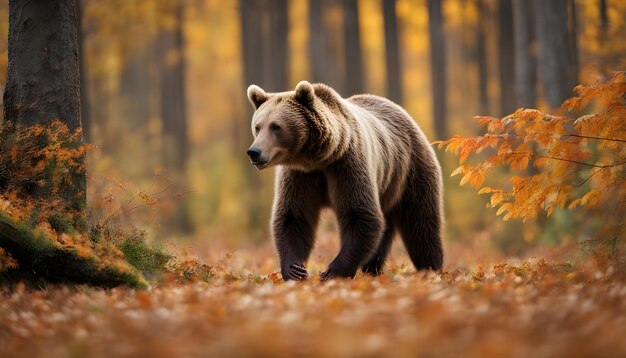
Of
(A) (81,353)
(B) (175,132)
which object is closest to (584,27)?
(B) (175,132)

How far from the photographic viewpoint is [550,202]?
6.55m

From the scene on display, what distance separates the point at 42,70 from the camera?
6449 millimetres

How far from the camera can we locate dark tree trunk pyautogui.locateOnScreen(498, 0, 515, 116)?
2317cm

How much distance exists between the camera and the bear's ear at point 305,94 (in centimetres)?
652

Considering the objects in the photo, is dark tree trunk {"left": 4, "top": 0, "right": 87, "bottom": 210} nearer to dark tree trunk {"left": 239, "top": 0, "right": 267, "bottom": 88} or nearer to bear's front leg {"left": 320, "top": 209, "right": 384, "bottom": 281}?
bear's front leg {"left": 320, "top": 209, "right": 384, "bottom": 281}

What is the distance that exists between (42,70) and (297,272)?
9.99 ft

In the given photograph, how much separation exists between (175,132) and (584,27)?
15204 mm

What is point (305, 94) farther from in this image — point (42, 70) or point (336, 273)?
point (42, 70)

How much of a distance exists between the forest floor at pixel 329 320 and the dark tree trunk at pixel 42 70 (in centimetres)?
171

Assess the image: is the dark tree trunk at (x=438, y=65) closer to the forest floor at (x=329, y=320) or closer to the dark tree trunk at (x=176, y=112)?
the dark tree trunk at (x=176, y=112)

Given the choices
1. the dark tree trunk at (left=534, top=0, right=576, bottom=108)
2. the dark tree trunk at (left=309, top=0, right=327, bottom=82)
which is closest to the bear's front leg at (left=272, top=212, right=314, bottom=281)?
the dark tree trunk at (left=534, top=0, right=576, bottom=108)

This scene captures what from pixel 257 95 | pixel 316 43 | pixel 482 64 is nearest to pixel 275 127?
pixel 257 95

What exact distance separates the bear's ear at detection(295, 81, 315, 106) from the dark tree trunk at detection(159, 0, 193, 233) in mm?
14654

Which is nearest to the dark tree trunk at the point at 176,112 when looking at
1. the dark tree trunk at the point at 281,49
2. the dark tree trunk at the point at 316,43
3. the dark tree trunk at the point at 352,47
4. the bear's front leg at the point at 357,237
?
the dark tree trunk at the point at 281,49
